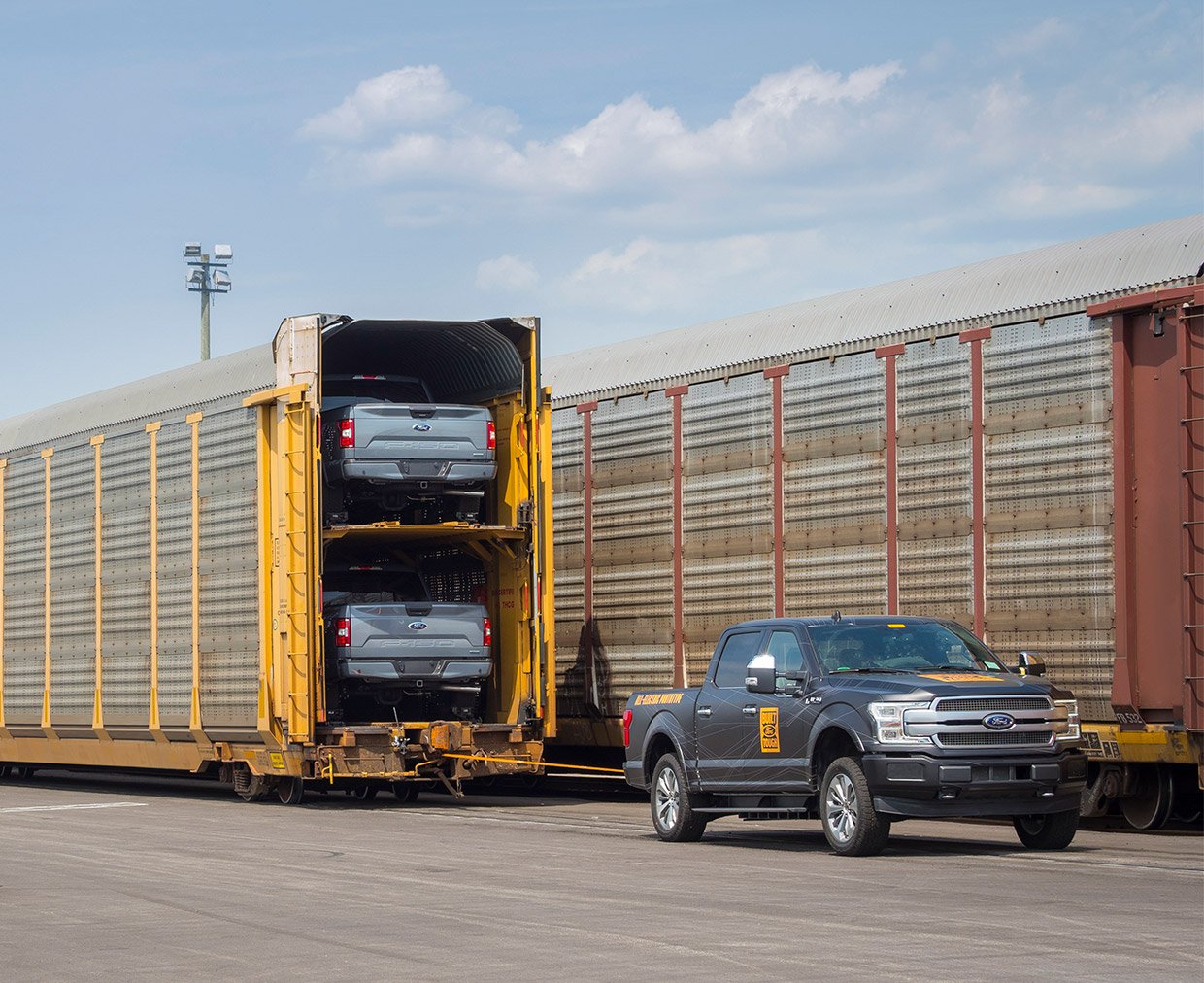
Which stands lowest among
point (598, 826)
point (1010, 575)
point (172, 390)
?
point (598, 826)

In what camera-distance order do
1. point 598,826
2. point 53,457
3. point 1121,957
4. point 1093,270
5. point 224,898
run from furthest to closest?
point 53,457
point 598,826
point 1093,270
point 224,898
point 1121,957

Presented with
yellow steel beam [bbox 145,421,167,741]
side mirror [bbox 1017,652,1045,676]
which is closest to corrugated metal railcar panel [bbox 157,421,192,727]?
yellow steel beam [bbox 145,421,167,741]

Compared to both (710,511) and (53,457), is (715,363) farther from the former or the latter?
(53,457)

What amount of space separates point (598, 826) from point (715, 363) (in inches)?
205

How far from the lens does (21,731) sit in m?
26.4

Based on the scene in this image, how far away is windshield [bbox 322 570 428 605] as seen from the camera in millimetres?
20938

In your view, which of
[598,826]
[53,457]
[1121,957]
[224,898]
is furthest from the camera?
[53,457]

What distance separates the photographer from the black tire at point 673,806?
15.9 meters

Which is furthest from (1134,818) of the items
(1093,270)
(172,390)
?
(172,390)

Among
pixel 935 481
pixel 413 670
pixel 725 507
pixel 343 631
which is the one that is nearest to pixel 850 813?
pixel 935 481

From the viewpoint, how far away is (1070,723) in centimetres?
1449

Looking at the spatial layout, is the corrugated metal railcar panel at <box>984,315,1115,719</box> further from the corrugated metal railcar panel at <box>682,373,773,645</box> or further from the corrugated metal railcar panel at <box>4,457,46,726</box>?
the corrugated metal railcar panel at <box>4,457,46,726</box>

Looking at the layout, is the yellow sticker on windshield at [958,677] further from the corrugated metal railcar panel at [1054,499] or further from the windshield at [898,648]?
the corrugated metal railcar panel at [1054,499]

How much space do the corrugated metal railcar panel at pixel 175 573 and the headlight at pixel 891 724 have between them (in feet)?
34.4
